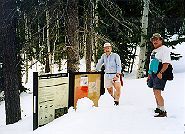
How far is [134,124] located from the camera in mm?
6770

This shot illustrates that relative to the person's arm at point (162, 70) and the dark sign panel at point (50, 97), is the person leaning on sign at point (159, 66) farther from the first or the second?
the dark sign panel at point (50, 97)

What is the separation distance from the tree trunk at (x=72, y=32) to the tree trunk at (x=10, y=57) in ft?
6.09

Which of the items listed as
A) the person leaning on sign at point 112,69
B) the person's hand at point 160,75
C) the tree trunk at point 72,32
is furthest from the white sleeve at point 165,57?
the tree trunk at point 72,32

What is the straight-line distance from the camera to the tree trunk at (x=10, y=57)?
1110 cm

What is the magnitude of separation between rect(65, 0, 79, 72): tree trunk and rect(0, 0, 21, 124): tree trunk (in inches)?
73.0

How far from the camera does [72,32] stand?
10.5 metres

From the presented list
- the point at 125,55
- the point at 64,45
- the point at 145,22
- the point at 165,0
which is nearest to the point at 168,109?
the point at 64,45

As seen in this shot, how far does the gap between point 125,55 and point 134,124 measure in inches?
586

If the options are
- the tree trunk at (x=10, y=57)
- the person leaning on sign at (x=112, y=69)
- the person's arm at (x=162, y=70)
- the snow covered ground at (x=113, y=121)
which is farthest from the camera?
the tree trunk at (x=10, y=57)

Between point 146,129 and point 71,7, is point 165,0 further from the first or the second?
point 146,129

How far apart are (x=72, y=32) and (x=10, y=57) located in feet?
7.48

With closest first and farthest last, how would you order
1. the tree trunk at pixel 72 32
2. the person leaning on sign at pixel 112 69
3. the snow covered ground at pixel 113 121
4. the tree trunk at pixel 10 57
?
the snow covered ground at pixel 113 121 < the person leaning on sign at pixel 112 69 < the tree trunk at pixel 72 32 < the tree trunk at pixel 10 57

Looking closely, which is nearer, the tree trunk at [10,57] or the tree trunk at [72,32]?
the tree trunk at [72,32]

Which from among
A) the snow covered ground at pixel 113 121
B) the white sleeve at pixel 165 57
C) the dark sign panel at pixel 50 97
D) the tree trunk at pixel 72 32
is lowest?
the snow covered ground at pixel 113 121
